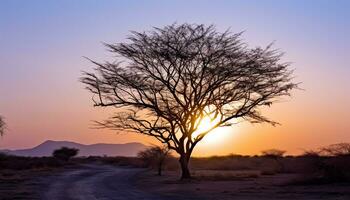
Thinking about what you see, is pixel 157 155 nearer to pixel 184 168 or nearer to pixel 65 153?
pixel 184 168

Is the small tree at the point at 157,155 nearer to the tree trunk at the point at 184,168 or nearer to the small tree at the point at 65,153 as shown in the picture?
the tree trunk at the point at 184,168

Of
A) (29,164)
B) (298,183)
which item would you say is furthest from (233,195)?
(29,164)

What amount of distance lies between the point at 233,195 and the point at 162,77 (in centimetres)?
1739

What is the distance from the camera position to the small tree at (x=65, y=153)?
355ft

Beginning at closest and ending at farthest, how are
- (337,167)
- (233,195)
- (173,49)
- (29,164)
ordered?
(233,195), (337,167), (173,49), (29,164)

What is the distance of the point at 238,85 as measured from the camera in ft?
152

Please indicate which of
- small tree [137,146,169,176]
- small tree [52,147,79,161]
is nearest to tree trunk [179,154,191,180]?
small tree [137,146,169,176]

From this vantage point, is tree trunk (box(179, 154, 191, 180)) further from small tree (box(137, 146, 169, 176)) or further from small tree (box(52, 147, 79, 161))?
small tree (box(52, 147, 79, 161))

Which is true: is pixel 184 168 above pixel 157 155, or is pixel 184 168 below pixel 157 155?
below

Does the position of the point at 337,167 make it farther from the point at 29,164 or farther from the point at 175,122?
the point at 29,164

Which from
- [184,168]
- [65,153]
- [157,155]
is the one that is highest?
[65,153]

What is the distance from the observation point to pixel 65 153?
110 meters

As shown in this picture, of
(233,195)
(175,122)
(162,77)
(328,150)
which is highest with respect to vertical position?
(162,77)

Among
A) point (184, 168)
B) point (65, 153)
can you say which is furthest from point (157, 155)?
point (65, 153)
